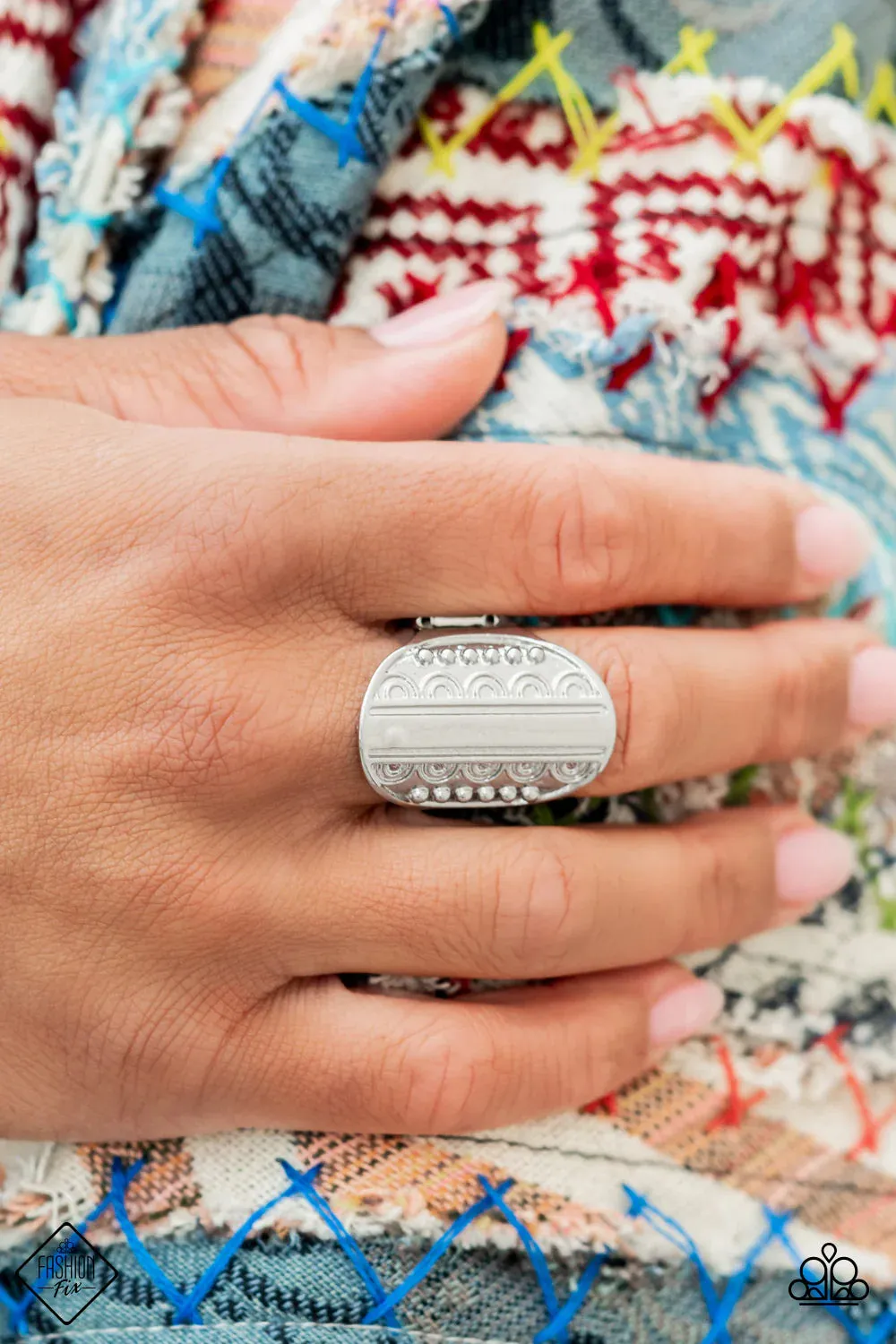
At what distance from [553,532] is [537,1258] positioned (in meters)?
0.48

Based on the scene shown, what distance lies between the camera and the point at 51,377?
85cm

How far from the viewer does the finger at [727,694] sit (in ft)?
2.71

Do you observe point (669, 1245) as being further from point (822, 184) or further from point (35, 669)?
point (822, 184)

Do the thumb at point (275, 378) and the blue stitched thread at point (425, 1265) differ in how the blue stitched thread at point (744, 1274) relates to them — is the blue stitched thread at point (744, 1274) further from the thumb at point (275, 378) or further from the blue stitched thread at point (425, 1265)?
the thumb at point (275, 378)

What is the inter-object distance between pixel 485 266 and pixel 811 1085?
635 mm

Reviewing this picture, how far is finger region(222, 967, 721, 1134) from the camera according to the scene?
805mm

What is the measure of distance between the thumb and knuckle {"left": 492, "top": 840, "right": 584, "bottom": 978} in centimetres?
30

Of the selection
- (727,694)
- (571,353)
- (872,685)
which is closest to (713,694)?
(727,694)

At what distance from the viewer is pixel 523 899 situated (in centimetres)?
81

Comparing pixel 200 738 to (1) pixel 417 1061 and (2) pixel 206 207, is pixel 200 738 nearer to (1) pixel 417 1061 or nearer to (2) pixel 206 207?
(1) pixel 417 1061

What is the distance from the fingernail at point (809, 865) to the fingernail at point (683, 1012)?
9 cm

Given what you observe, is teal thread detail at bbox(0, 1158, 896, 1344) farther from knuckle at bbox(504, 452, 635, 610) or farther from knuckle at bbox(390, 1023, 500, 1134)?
knuckle at bbox(504, 452, 635, 610)

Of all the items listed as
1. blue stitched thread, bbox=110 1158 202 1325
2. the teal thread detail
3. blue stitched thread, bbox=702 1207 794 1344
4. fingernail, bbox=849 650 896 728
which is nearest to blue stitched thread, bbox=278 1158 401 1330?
the teal thread detail

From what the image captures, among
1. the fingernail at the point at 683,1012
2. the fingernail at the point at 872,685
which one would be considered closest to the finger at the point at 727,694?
the fingernail at the point at 872,685
